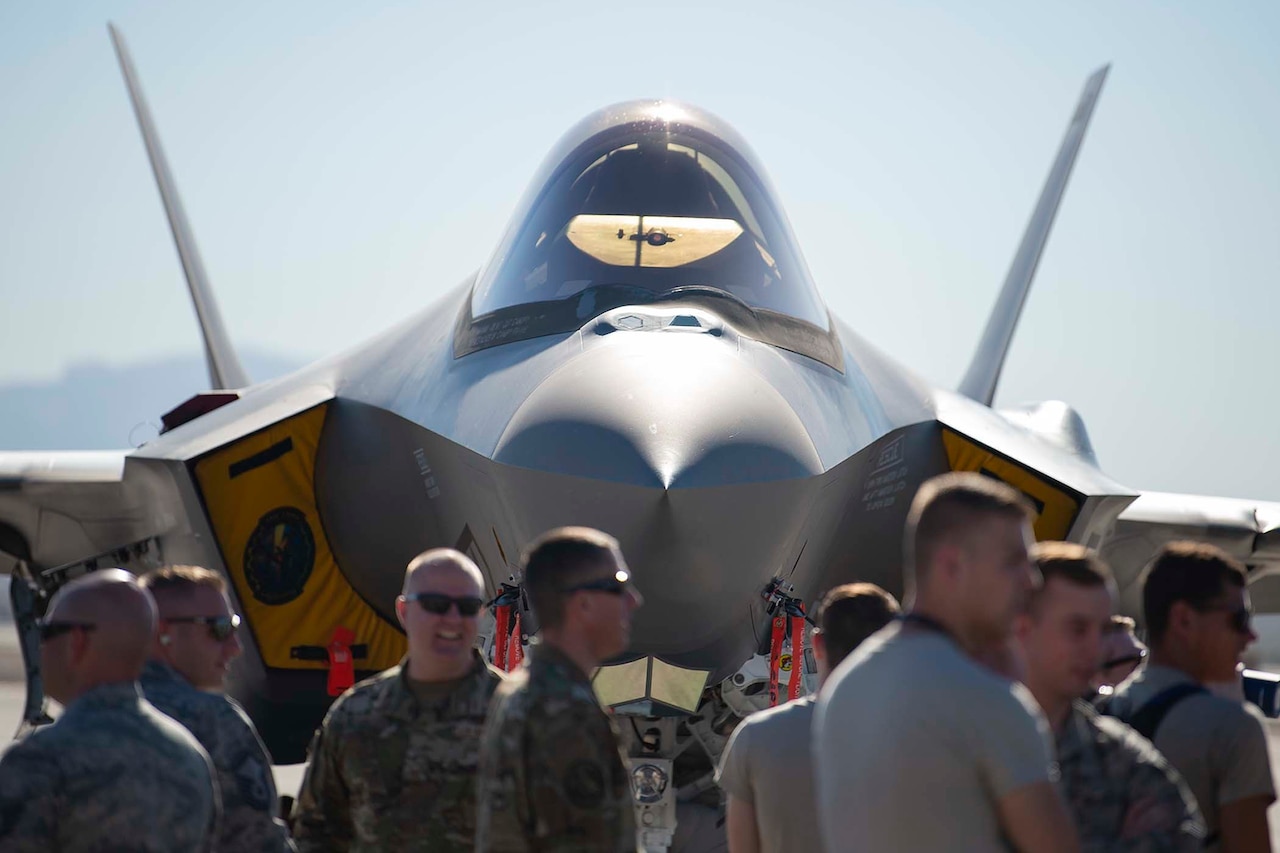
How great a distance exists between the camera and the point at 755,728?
Result: 3.69m

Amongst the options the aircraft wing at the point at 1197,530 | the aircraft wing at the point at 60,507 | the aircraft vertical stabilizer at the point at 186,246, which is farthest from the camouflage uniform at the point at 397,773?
the aircraft vertical stabilizer at the point at 186,246

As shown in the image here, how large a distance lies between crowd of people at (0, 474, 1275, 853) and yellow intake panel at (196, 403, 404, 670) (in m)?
2.73

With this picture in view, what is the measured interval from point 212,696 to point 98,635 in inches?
28.5

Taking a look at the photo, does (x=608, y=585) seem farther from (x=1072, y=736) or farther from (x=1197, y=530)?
→ (x=1197, y=530)

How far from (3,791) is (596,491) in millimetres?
2050

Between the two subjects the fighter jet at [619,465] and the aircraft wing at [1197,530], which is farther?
the aircraft wing at [1197,530]

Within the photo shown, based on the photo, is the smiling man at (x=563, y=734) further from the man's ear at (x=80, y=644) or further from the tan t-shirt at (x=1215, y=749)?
the tan t-shirt at (x=1215, y=749)

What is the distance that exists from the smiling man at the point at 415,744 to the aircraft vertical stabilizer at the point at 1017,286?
7313 millimetres

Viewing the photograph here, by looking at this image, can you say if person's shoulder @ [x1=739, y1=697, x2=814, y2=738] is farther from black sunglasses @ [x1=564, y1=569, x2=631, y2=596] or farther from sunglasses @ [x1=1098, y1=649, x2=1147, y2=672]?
sunglasses @ [x1=1098, y1=649, x2=1147, y2=672]

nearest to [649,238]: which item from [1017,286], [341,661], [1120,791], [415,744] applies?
[341,661]

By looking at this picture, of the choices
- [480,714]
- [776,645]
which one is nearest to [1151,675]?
[480,714]

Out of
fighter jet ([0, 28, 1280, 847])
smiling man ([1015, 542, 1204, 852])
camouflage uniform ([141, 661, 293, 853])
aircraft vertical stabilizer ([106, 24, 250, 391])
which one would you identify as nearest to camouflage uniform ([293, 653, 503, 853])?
camouflage uniform ([141, 661, 293, 853])

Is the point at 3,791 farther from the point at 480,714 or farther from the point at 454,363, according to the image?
the point at 454,363

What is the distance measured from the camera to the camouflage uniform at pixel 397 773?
3619 mm
